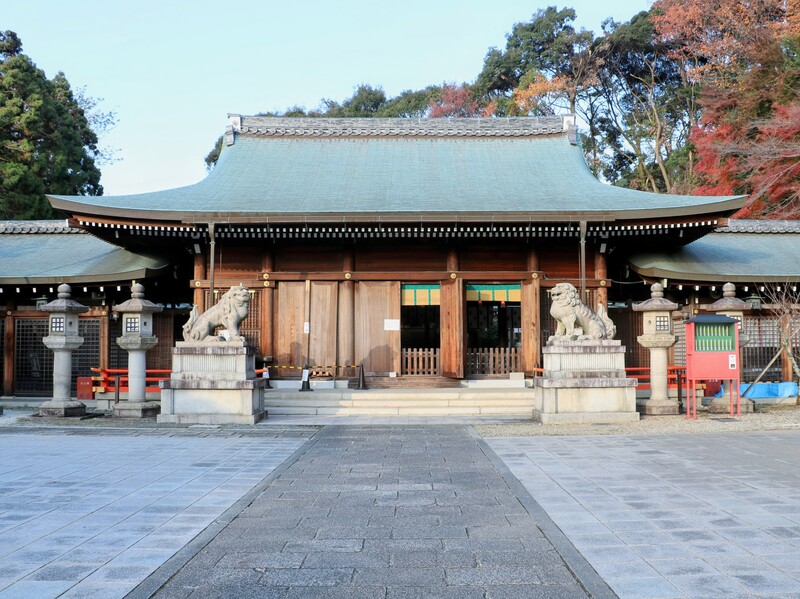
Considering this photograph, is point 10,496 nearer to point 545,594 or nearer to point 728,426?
point 545,594

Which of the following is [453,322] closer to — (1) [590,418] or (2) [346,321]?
(2) [346,321]

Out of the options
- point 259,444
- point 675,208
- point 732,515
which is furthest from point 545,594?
point 675,208

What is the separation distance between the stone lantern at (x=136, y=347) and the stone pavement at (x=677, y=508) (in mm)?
7630

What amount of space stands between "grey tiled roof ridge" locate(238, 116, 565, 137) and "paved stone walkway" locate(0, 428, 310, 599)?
1220 centimetres

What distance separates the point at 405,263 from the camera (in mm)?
16094

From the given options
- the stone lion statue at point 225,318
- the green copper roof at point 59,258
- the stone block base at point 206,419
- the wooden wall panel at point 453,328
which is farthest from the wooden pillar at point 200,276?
the wooden wall panel at point 453,328

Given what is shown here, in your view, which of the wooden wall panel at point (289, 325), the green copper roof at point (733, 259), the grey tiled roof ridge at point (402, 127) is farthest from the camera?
the grey tiled roof ridge at point (402, 127)

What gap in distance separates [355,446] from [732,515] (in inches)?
209

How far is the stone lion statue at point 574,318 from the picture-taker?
1225cm

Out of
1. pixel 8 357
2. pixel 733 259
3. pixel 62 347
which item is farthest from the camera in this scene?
pixel 733 259

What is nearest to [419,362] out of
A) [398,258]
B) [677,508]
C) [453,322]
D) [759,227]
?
[453,322]

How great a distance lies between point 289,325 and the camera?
1593 centimetres

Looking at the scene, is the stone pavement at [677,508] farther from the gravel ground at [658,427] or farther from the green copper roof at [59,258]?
the green copper roof at [59,258]

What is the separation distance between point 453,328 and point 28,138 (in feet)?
66.7
